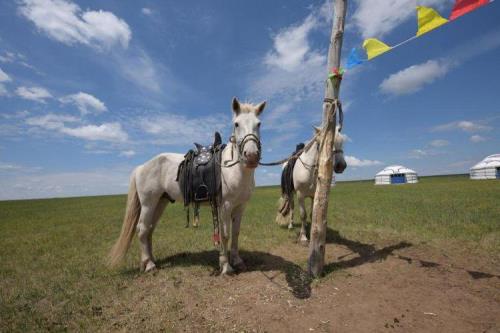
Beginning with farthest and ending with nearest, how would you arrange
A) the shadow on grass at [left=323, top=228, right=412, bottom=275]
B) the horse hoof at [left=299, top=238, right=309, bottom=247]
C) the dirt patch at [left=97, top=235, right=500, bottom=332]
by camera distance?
the horse hoof at [left=299, top=238, right=309, bottom=247], the shadow on grass at [left=323, top=228, right=412, bottom=275], the dirt patch at [left=97, top=235, right=500, bottom=332]

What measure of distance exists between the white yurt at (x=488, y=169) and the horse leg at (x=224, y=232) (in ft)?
185

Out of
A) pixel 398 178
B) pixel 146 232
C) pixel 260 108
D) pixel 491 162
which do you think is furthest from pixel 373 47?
pixel 491 162

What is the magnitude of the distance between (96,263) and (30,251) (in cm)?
383

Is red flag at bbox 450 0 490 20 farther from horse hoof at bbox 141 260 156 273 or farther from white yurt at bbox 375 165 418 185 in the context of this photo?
white yurt at bbox 375 165 418 185

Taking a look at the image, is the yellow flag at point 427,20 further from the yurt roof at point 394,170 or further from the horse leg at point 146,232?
the yurt roof at point 394,170

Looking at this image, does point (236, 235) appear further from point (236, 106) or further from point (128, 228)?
point (236, 106)

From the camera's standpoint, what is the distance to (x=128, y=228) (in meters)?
5.77

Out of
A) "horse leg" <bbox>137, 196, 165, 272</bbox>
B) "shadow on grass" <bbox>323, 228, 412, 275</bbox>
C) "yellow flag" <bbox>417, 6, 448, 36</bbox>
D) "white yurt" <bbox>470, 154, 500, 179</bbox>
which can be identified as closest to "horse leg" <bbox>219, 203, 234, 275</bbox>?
"horse leg" <bbox>137, 196, 165, 272</bbox>

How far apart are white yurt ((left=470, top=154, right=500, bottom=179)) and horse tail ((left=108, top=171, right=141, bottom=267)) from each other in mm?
57530

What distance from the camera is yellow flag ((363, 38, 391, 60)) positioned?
433 centimetres

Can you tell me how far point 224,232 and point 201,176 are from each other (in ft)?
3.88

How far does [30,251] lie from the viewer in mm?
8445

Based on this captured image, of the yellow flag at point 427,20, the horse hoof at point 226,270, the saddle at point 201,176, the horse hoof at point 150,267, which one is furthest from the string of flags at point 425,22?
the horse hoof at point 150,267

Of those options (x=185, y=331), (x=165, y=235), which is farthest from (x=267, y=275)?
(x=165, y=235)
